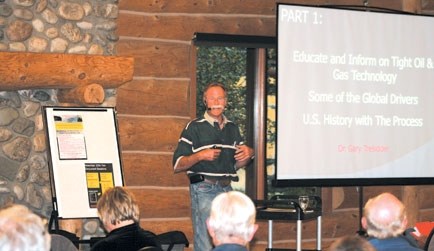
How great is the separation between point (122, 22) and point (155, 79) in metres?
0.56

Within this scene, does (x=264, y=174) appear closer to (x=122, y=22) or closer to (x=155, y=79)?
(x=155, y=79)

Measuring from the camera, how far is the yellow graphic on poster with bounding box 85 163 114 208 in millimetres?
6320

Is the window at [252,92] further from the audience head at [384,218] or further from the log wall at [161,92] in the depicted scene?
the audience head at [384,218]

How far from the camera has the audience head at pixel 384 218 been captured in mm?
4180

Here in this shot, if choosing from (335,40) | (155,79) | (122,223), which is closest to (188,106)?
(155,79)

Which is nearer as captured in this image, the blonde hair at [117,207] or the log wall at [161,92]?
the blonde hair at [117,207]

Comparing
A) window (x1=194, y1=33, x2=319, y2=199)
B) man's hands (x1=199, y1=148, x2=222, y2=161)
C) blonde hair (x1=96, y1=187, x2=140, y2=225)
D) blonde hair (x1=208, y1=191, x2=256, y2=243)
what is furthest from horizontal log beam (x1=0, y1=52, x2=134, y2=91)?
blonde hair (x1=208, y1=191, x2=256, y2=243)

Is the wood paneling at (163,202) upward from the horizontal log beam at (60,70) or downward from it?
downward

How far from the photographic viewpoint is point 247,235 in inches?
148

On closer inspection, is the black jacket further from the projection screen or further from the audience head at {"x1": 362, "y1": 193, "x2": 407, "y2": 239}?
the projection screen

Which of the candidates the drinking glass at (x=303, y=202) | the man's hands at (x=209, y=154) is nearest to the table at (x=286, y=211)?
the drinking glass at (x=303, y=202)

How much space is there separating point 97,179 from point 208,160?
85 centimetres

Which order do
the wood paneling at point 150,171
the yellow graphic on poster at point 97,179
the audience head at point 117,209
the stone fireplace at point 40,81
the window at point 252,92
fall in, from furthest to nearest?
the window at point 252,92
the wood paneling at point 150,171
the stone fireplace at point 40,81
the yellow graphic on poster at point 97,179
the audience head at point 117,209

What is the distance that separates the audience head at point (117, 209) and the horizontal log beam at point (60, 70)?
1907mm
